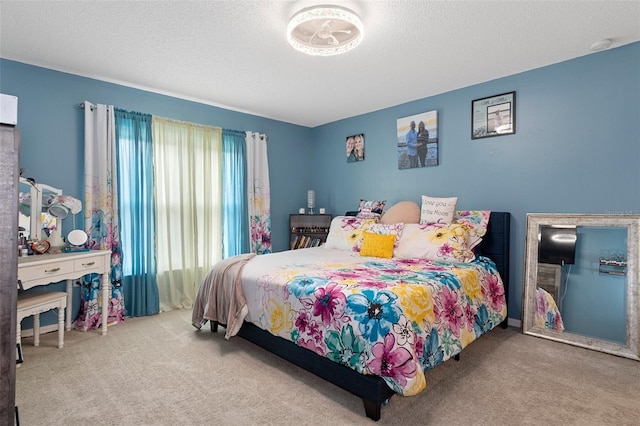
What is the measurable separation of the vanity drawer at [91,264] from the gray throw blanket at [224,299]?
35.8 inches

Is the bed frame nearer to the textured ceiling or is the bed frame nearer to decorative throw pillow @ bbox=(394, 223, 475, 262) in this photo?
decorative throw pillow @ bbox=(394, 223, 475, 262)

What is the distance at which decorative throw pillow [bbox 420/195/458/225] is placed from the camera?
329cm

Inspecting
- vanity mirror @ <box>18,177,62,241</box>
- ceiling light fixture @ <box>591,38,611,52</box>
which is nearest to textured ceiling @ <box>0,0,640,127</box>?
ceiling light fixture @ <box>591,38,611,52</box>

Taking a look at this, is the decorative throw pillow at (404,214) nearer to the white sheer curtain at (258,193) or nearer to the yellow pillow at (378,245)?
the yellow pillow at (378,245)

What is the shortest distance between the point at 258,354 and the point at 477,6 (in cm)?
288

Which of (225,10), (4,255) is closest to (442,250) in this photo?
(225,10)

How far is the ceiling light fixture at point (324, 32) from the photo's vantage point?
204 centimetres

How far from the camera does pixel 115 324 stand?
10.3 ft

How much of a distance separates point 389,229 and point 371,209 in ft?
2.86

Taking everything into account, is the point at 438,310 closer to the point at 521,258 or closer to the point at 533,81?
the point at 521,258

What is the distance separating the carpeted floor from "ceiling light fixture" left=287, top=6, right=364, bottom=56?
2.29 metres

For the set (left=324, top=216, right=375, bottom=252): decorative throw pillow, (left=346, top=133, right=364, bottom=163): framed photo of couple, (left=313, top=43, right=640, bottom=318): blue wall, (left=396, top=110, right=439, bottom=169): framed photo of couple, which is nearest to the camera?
(left=313, top=43, right=640, bottom=318): blue wall

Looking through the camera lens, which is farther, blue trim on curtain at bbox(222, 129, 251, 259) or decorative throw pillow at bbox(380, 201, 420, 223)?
blue trim on curtain at bbox(222, 129, 251, 259)

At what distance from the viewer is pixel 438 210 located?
3.35 metres
